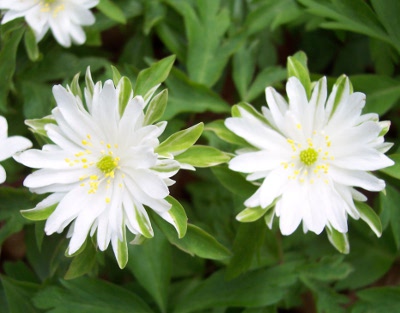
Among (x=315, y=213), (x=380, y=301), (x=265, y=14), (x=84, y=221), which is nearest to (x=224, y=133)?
(x=315, y=213)

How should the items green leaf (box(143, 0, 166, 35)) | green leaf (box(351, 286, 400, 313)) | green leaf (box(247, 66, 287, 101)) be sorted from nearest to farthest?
green leaf (box(351, 286, 400, 313))
green leaf (box(247, 66, 287, 101))
green leaf (box(143, 0, 166, 35))

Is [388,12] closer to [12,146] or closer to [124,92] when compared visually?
[124,92]

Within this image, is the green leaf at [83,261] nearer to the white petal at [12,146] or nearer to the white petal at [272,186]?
the white petal at [12,146]

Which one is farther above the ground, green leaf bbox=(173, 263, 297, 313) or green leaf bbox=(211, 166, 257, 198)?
green leaf bbox=(211, 166, 257, 198)

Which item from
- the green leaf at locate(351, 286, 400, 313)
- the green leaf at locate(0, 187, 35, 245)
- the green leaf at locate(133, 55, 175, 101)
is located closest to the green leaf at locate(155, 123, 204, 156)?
the green leaf at locate(133, 55, 175, 101)

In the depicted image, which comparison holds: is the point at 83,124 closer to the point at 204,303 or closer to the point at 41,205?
Result: the point at 41,205

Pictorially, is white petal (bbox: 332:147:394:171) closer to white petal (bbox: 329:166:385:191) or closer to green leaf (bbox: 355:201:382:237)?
white petal (bbox: 329:166:385:191)

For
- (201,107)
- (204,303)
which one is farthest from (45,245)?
(201,107)
